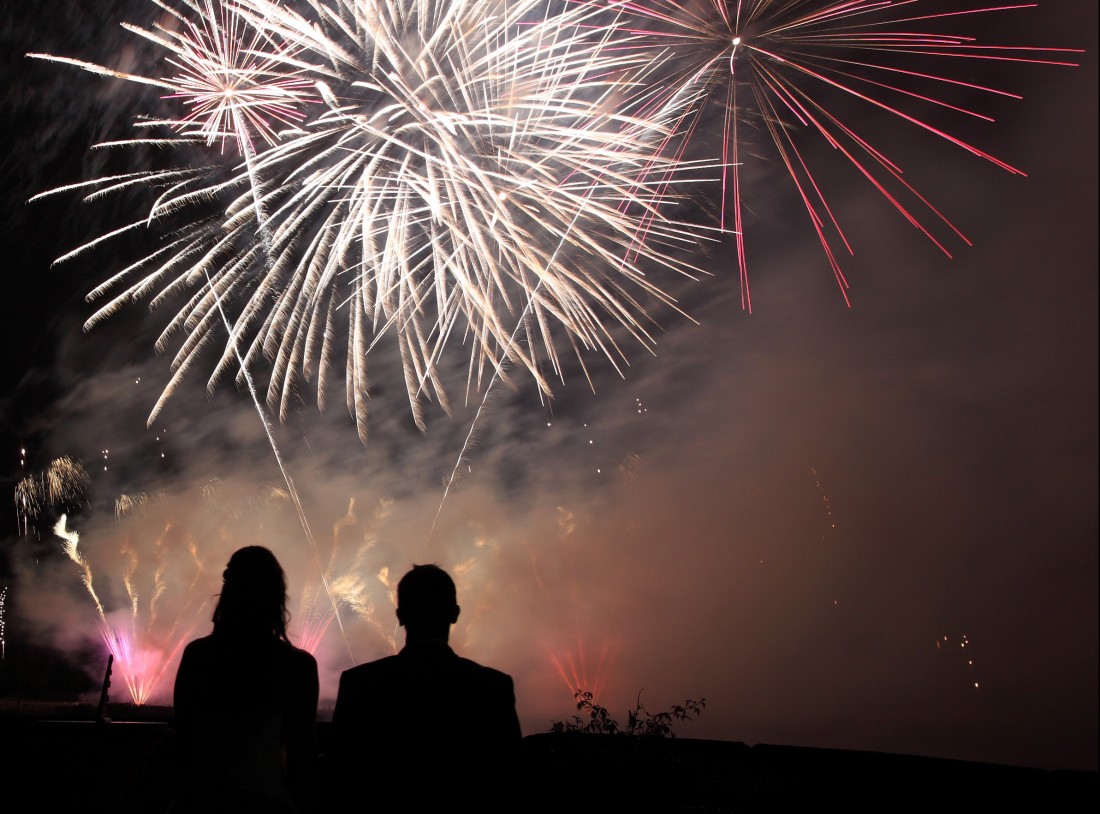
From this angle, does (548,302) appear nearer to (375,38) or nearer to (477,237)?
(477,237)

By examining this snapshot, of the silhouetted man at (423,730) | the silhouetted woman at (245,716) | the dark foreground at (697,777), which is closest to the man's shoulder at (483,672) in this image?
the silhouetted man at (423,730)

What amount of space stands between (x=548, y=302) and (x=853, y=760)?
734cm

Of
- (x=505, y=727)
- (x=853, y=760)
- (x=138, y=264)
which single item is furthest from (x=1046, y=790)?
(x=138, y=264)

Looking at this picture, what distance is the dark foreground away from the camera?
6.30 m

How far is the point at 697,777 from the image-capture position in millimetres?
7164

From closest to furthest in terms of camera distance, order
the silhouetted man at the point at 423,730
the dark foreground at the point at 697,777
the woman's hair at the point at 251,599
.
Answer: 1. the silhouetted man at the point at 423,730
2. the woman's hair at the point at 251,599
3. the dark foreground at the point at 697,777

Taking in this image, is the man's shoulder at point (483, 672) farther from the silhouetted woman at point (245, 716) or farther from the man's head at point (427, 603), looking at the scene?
the silhouetted woman at point (245, 716)

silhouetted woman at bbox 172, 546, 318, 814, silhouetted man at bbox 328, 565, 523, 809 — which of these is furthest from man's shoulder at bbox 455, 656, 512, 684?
silhouetted woman at bbox 172, 546, 318, 814

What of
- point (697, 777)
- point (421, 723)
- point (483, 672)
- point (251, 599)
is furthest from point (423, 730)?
point (697, 777)

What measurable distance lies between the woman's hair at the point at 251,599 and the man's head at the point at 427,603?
0.43 metres

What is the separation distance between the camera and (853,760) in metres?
8.00

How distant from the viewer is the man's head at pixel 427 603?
2590 millimetres

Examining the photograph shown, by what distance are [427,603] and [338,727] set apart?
0.48 metres

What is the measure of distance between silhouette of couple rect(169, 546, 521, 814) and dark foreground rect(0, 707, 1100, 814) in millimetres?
3607
